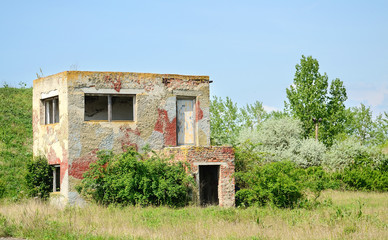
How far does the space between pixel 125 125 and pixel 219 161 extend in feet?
14.3

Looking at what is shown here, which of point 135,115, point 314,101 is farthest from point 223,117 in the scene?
point 135,115

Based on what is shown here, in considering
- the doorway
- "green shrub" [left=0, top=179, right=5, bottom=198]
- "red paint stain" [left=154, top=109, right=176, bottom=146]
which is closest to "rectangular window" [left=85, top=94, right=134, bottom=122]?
"red paint stain" [left=154, top=109, right=176, bottom=146]

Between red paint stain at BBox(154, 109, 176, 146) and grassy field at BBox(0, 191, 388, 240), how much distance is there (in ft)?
14.3

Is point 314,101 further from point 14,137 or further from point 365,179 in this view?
point 14,137

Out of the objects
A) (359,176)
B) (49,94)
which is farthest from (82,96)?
(359,176)

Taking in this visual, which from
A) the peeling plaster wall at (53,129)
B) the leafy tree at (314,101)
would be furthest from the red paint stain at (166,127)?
the leafy tree at (314,101)

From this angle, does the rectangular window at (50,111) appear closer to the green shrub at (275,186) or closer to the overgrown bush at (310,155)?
the green shrub at (275,186)

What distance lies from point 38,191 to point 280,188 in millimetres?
10677

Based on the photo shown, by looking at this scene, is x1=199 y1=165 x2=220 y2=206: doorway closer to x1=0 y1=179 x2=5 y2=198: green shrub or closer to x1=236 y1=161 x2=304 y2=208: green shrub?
x1=236 y1=161 x2=304 y2=208: green shrub

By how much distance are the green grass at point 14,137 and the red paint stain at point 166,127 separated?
7.14 m

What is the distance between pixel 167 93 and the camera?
22000 millimetres

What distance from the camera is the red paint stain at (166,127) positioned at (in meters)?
21.8

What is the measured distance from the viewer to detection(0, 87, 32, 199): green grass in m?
25.6

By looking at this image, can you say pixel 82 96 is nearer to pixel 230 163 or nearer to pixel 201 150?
pixel 201 150
